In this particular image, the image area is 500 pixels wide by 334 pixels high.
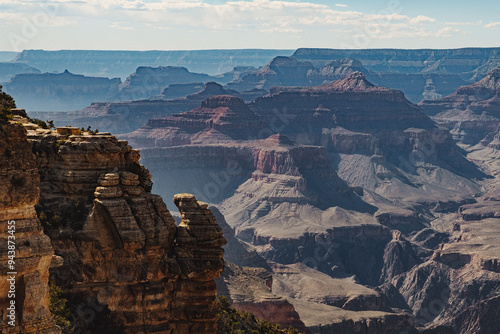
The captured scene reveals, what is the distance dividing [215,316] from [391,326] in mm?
99314

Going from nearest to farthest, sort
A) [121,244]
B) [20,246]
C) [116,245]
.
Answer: [20,246]
[121,244]
[116,245]

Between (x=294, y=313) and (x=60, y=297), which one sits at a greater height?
(x=60, y=297)

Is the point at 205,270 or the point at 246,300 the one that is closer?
the point at 205,270

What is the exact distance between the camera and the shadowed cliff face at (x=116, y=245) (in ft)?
133

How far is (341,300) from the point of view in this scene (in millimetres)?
167375

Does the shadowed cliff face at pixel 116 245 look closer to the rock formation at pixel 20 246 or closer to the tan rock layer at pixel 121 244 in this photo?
the tan rock layer at pixel 121 244

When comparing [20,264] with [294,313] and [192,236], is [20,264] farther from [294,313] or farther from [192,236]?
[294,313]

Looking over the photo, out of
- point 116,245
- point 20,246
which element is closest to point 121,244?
point 116,245

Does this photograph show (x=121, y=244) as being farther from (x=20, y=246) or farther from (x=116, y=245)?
(x=20, y=246)

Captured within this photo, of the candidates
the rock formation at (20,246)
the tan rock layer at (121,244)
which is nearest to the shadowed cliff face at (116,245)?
the tan rock layer at (121,244)

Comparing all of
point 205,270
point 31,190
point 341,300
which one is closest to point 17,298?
point 31,190

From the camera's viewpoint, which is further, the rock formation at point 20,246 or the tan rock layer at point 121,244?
the tan rock layer at point 121,244

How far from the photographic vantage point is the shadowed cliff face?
40.4 m

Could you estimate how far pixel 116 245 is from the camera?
4047 cm
